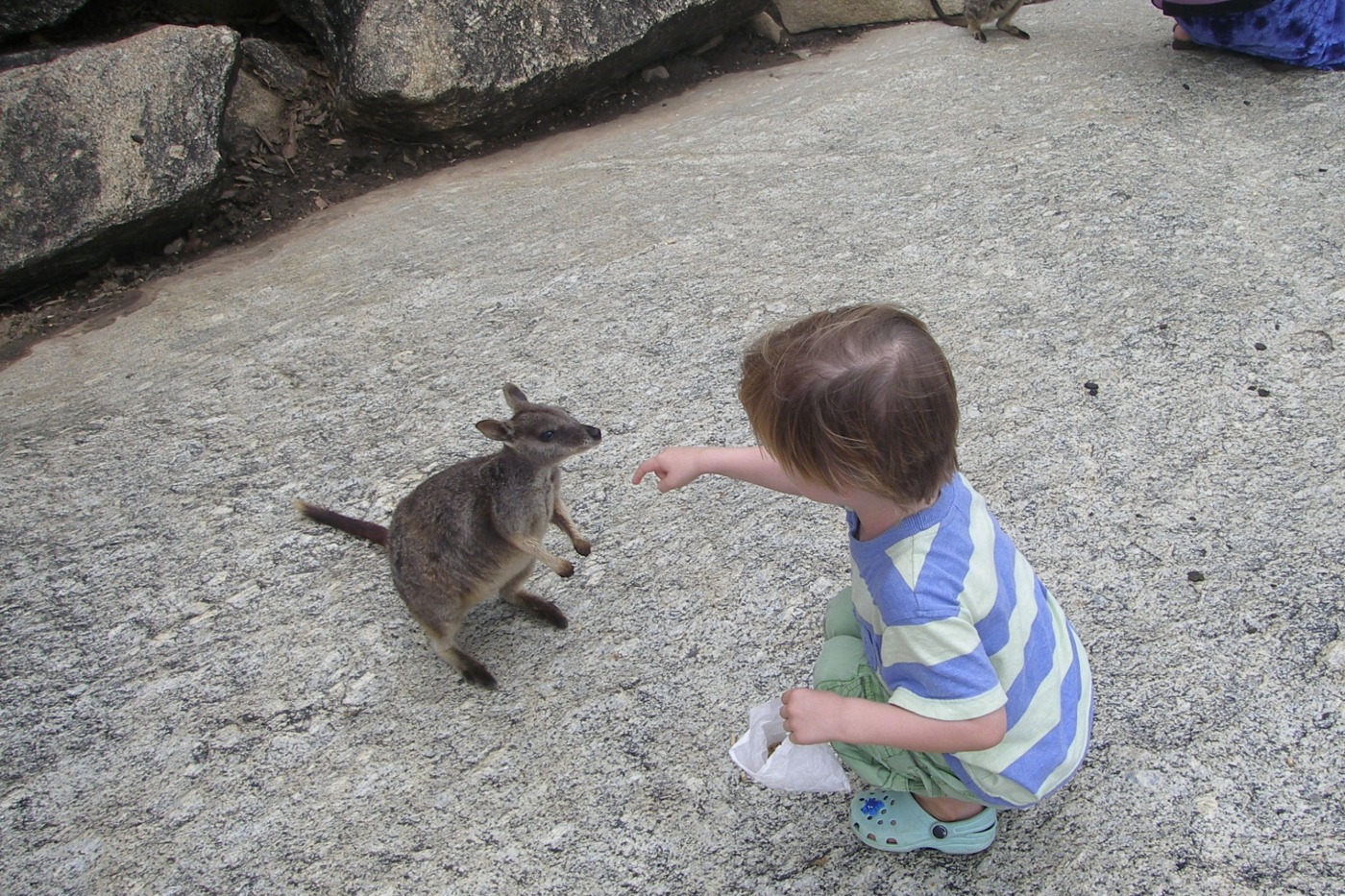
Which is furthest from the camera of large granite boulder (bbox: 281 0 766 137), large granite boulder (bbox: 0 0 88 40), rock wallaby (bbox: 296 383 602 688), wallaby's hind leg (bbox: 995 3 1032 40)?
wallaby's hind leg (bbox: 995 3 1032 40)

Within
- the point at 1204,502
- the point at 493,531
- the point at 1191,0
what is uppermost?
the point at 1191,0

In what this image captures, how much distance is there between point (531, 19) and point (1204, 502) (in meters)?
4.22

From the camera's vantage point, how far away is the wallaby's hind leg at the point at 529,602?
268 cm

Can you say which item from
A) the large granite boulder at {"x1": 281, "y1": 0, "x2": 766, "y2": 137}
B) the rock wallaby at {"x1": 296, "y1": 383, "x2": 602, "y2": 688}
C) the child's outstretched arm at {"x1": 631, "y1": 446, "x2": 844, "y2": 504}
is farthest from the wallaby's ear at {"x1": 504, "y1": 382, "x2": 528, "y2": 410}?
the large granite boulder at {"x1": 281, "y1": 0, "x2": 766, "y2": 137}

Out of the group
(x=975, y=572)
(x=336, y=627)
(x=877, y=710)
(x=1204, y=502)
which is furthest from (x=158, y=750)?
(x=1204, y=502)

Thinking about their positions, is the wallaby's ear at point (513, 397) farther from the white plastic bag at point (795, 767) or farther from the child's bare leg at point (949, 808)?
the child's bare leg at point (949, 808)

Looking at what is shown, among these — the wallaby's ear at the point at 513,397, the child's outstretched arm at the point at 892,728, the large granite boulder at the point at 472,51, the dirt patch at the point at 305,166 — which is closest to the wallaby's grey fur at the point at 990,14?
the dirt patch at the point at 305,166

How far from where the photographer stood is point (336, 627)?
2.72 m

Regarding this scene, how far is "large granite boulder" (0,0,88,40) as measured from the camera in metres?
4.93

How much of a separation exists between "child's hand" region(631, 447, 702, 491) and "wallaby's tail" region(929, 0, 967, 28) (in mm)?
5261

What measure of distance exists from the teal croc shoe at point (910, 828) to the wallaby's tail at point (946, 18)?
5645 mm

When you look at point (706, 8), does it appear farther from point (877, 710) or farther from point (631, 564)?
point (877, 710)

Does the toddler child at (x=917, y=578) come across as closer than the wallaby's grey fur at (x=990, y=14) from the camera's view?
Yes

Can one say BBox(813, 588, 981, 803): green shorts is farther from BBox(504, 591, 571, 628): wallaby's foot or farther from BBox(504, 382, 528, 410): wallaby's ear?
BBox(504, 382, 528, 410): wallaby's ear
